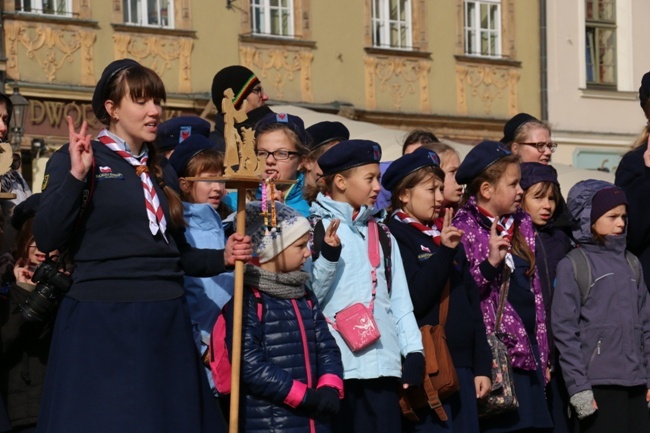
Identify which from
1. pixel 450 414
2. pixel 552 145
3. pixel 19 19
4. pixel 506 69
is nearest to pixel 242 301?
pixel 450 414

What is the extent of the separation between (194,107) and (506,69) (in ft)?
22.4

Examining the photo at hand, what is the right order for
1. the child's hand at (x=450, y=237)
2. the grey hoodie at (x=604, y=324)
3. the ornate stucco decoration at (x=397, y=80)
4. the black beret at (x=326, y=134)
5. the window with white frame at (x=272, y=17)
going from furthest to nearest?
1. the ornate stucco decoration at (x=397, y=80)
2. the window with white frame at (x=272, y=17)
3. the black beret at (x=326, y=134)
4. the grey hoodie at (x=604, y=324)
5. the child's hand at (x=450, y=237)

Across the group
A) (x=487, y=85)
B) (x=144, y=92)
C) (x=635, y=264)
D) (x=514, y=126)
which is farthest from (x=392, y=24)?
(x=144, y=92)

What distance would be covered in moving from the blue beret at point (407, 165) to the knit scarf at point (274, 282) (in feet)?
4.61

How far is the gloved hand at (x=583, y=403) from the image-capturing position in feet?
28.0

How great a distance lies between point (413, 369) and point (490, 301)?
111 cm

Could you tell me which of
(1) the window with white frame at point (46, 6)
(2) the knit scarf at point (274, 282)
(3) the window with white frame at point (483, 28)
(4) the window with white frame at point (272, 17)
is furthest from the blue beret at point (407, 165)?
(3) the window with white frame at point (483, 28)

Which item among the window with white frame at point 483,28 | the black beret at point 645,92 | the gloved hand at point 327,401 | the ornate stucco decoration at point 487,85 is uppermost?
the window with white frame at point 483,28

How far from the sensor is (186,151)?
7680 millimetres

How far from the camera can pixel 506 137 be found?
32.9 feet

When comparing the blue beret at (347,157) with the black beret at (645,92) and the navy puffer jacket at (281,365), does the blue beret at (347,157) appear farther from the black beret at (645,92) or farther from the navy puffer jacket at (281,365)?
the black beret at (645,92)

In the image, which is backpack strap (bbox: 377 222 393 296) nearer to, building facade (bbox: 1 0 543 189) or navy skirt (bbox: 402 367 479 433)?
navy skirt (bbox: 402 367 479 433)

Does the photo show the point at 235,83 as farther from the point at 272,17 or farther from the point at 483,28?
the point at 483,28

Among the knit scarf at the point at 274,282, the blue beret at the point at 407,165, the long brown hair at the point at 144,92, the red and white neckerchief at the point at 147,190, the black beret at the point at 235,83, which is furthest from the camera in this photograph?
the black beret at the point at 235,83
